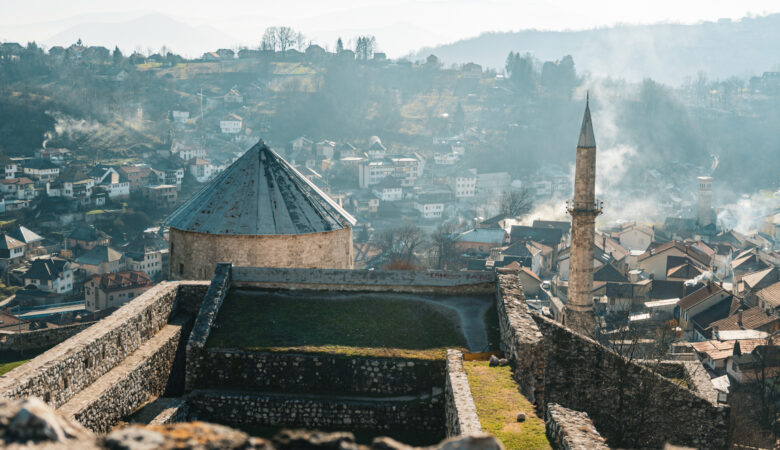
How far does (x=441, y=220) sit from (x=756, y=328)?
177 feet

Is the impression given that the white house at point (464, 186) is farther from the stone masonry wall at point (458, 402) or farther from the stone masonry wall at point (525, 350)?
the stone masonry wall at point (458, 402)

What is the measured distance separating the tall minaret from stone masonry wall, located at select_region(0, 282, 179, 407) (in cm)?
1570

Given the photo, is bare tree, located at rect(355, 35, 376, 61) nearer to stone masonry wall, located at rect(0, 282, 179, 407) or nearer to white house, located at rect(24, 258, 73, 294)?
white house, located at rect(24, 258, 73, 294)

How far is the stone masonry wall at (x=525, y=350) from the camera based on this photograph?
7.90 meters

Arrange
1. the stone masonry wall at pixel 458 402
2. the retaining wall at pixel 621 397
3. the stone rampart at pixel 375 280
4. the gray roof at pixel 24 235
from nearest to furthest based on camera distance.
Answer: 1. the stone masonry wall at pixel 458 402
2. the retaining wall at pixel 621 397
3. the stone rampart at pixel 375 280
4. the gray roof at pixel 24 235

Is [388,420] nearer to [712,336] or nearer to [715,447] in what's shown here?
[715,447]

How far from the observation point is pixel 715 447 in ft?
29.9

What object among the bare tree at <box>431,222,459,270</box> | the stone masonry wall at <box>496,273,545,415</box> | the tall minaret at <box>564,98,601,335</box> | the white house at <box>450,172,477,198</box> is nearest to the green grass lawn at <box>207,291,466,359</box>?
the stone masonry wall at <box>496,273,545,415</box>

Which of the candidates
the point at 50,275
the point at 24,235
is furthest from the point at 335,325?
the point at 24,235

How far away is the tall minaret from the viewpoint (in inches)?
924

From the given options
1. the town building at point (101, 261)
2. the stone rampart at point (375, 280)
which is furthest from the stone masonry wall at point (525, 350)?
the town building at point (101, 261)

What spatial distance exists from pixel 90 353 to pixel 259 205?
15.0ft

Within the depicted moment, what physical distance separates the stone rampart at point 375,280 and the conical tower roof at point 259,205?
1.46 meters

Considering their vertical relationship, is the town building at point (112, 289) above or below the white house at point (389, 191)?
below
